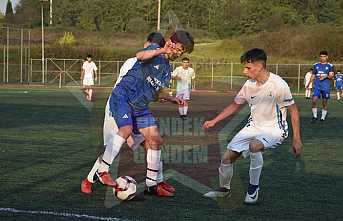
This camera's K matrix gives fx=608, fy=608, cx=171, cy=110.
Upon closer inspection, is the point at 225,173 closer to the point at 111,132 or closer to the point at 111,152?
the point at 111,152

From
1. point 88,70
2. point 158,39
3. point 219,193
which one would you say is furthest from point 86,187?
point 88,70

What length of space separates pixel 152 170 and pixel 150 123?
580mm

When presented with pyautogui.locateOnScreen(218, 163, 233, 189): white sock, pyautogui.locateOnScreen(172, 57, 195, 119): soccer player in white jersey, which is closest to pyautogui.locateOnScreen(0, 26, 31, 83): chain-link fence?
pyautogui.locateOnScreen(172, 57, 195, 119): soccer player in white jersey

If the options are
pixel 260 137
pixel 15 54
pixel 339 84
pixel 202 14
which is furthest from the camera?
pixel 202 14

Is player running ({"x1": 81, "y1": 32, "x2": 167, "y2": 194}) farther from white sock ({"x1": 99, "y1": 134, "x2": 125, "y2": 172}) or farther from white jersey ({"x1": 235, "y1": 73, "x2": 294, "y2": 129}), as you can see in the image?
white jersey ({"x1": 235, "y1": 73, "x2": 294, "y2": 129})

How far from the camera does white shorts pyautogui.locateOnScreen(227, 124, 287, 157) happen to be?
23.4 ft

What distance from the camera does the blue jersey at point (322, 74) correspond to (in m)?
19.4

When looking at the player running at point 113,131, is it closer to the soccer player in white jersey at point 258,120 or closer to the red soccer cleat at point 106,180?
the red soccer cleat at point 106,180

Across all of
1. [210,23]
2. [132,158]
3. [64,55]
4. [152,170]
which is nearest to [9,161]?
[132,158]

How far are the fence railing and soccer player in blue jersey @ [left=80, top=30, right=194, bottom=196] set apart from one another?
4396cm

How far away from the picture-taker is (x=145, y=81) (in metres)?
7.20

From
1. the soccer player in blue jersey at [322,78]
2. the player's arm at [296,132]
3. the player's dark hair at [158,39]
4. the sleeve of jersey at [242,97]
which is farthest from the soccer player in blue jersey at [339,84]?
the player's dark hair at [158,39]

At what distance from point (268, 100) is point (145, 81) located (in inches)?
57.8

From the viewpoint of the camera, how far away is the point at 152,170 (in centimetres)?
741
